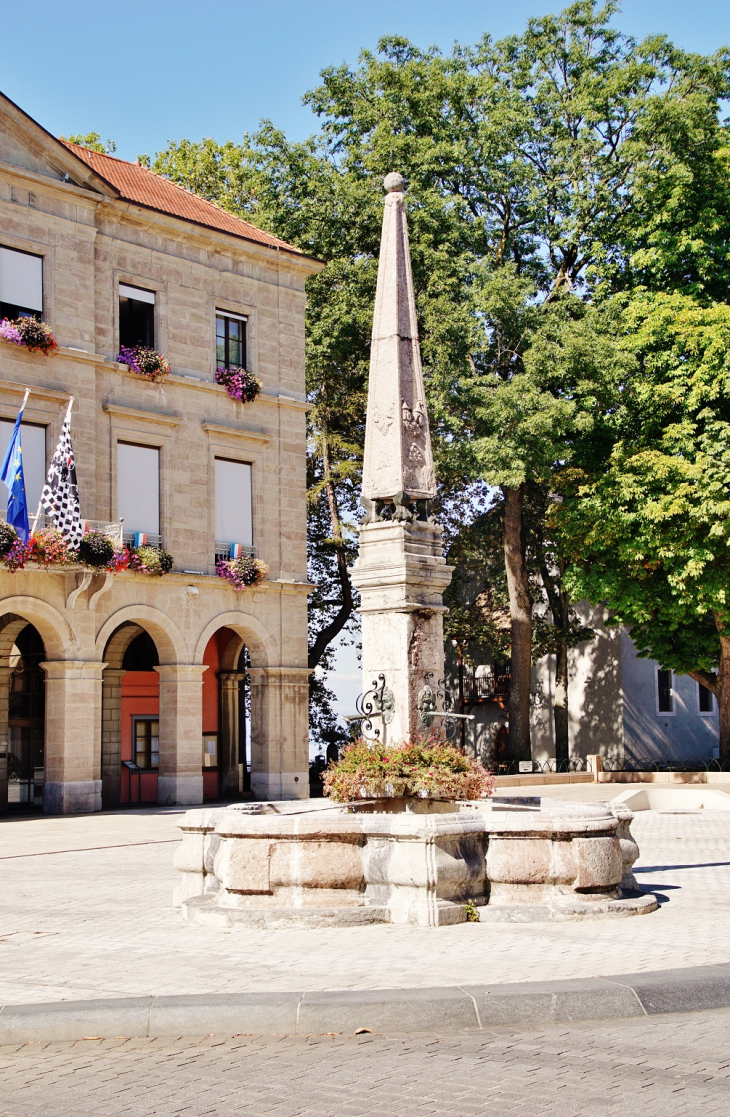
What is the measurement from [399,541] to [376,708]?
1.69 meters

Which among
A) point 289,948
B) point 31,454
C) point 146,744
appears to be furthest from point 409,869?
point 146,744

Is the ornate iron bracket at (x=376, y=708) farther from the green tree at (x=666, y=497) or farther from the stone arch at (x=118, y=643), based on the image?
the green tree at (x=666, y=497)

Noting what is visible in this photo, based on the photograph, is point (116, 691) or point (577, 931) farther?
point (116, 691)

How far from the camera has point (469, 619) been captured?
42031 mm

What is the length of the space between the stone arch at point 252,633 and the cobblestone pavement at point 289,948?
16244 mm

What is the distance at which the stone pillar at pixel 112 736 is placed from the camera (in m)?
29.1

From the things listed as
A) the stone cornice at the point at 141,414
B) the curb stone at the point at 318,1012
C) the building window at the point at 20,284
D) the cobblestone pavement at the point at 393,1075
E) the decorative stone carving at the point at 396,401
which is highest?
the building window at the point at 20,284

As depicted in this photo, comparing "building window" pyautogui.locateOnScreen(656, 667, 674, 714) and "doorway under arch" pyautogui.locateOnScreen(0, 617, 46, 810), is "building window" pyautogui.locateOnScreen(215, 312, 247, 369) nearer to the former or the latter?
"doorway under arch" pyautogui.locateOnScreen(0, 617, 46, 810)

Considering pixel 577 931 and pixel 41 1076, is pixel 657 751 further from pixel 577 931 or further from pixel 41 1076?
pixel 41 1076

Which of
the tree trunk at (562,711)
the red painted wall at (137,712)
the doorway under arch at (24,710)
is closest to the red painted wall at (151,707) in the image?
the red painted wall at (137,712)

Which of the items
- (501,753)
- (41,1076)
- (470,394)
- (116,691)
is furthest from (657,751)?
(41,1076)

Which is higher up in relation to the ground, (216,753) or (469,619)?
(469,619)

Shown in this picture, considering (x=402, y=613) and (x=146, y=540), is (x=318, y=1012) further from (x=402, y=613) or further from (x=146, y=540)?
(x=146, y=540)

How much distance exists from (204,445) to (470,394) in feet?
27.1
